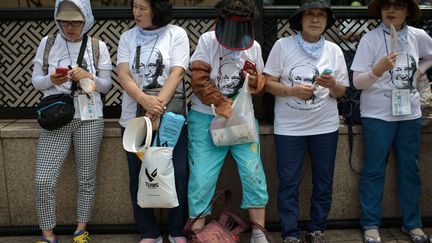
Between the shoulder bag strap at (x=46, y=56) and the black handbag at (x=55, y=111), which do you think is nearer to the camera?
the black handbag at (x=55, y=111)

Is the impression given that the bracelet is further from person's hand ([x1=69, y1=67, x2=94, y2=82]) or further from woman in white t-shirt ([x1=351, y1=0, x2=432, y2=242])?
person's hand ([x1=69, y1=67, x2=94, y2=82])

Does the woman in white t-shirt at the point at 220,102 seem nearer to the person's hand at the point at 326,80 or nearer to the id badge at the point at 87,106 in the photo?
the person's hand at the point at 326,80

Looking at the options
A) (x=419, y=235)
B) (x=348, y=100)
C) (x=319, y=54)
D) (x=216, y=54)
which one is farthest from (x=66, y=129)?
(x=419, y=235)

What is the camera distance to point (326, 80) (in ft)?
12.0

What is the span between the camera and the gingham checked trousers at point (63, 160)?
3.92 m

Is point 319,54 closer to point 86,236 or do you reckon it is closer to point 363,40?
point 363,40

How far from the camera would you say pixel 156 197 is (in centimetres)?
372

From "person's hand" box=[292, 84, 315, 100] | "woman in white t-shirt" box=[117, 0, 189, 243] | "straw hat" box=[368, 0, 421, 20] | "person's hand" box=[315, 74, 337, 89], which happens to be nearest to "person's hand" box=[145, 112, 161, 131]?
"woman in white t-shirt" box=[117, 0, 189, 243]

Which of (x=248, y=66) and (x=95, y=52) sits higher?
(x=95, y=52)

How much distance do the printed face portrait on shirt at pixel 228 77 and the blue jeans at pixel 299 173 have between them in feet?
1.64

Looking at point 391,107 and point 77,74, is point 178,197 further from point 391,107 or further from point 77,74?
point 391,107

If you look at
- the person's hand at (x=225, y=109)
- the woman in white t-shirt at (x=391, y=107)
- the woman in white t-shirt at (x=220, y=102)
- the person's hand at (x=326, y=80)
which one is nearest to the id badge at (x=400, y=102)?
the woman in white t-shirt at (x=391, y=107)

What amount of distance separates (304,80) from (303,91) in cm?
13

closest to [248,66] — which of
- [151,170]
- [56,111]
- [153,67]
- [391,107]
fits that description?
[153,67]
